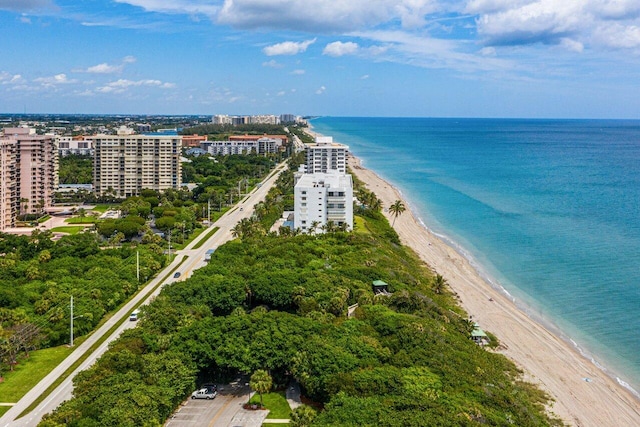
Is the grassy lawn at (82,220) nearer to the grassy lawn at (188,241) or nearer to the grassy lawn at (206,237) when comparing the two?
the grassy lawn at (188,241)

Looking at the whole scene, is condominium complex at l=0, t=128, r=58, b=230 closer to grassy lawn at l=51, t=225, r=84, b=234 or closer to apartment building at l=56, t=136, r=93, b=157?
grassy lawn at l=51, t=225, r=84, b=234

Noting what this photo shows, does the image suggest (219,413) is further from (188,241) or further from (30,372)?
(188,241)

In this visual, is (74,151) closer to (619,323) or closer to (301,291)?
(301,291)

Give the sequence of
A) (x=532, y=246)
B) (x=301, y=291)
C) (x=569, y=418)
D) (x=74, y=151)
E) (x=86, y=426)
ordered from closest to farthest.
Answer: (x=86, y=426), (x=569, y=418), (x=301, y=291), (x=532, y=246), (x=74, y=151)

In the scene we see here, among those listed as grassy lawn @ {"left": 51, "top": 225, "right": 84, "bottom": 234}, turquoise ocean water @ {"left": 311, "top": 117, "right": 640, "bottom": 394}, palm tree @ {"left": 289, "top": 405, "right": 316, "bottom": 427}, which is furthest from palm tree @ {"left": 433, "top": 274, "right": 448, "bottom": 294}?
grassy lawn @ {"left": 51, "top": 225, "right": 84, "bottom": 234}

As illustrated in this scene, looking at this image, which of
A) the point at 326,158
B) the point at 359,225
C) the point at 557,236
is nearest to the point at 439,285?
the point at 359,225

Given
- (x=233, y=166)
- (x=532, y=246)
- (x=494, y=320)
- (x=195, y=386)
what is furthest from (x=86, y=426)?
(x=233, y=166)

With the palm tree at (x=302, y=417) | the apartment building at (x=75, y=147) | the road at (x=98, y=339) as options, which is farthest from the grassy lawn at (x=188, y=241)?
the apartment building at (x=75, y=147)
